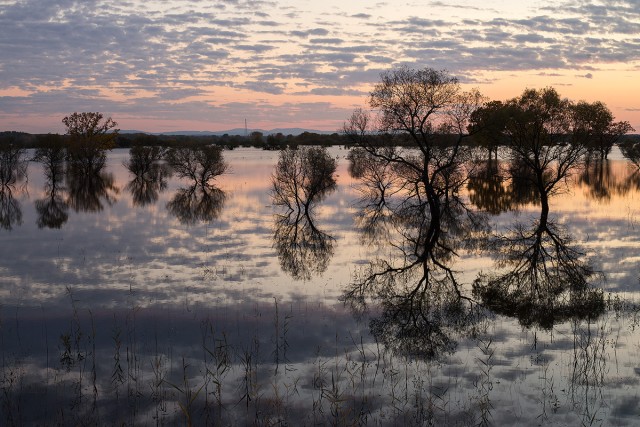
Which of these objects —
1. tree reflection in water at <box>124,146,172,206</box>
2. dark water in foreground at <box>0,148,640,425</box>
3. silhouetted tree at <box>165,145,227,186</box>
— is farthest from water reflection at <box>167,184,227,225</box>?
dark water in foreground at <box>0,148,640,425</box>

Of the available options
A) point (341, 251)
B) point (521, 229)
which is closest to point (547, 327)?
point (341, 251)

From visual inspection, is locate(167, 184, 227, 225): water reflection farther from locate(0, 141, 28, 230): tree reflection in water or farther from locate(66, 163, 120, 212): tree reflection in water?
locate(0, 141, 28, 230): tree reflection in water

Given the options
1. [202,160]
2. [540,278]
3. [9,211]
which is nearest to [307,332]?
[540,278]

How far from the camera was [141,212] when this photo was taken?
4956 cm

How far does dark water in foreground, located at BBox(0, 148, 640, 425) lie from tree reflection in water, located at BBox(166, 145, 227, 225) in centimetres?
1077

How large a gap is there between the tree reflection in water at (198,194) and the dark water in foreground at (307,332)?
1077 cm

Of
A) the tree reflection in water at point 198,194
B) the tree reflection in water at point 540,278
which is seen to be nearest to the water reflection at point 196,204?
the tree reflection in water at point 198,194

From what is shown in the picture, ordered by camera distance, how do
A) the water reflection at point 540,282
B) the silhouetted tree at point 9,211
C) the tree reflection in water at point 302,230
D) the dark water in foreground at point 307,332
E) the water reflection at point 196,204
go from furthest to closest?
the water reflection at point 196,204
the silhouetted tree at point 9,211
the tree reflection in water at point 302,230
the water reflection at point 540,282
the dark water in foreground at point 307,332

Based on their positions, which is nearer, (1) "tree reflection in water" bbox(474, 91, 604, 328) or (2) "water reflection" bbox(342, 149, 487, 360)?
(2) "water reflection" bbox(342, 149, 487, 360)

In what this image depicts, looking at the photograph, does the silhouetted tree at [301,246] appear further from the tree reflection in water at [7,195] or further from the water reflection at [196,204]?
the tree reflection in water at [7,195]

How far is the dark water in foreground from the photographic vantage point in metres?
12.3

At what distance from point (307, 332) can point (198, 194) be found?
166 ft

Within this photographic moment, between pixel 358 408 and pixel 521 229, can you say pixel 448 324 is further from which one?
pixel 521 229

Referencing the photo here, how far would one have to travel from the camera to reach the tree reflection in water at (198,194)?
1898 inches
